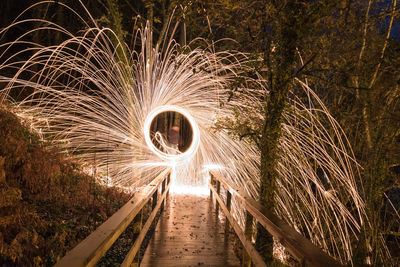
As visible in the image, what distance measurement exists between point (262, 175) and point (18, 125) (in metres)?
4.20

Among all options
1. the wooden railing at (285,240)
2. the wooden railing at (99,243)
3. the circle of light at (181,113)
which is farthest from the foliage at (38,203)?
the circle of light at (181,113)

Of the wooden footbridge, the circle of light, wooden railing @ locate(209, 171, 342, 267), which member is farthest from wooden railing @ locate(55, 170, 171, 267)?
the circle of light

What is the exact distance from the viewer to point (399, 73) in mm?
3355

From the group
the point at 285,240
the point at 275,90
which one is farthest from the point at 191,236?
the point at 285,240

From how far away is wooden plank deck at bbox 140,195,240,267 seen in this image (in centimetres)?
397

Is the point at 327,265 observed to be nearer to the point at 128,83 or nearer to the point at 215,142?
the point at 215,142

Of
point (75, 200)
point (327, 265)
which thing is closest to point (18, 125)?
point (75, 200)

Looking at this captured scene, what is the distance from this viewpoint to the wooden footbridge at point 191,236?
1.78 meters

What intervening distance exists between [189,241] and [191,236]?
0.25 metres

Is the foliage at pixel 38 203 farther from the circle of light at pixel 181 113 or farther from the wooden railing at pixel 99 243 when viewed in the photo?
the circle of light at pixel 181 113

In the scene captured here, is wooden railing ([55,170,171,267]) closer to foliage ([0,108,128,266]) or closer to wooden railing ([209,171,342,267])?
wooden railing ([209,171,342,267])

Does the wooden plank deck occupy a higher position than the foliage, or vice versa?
the foliage

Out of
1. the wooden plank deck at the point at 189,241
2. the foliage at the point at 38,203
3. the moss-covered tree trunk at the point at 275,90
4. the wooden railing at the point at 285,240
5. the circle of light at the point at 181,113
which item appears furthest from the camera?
the circle of light at the point at 181,113

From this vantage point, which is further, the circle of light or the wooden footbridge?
the circle of light
